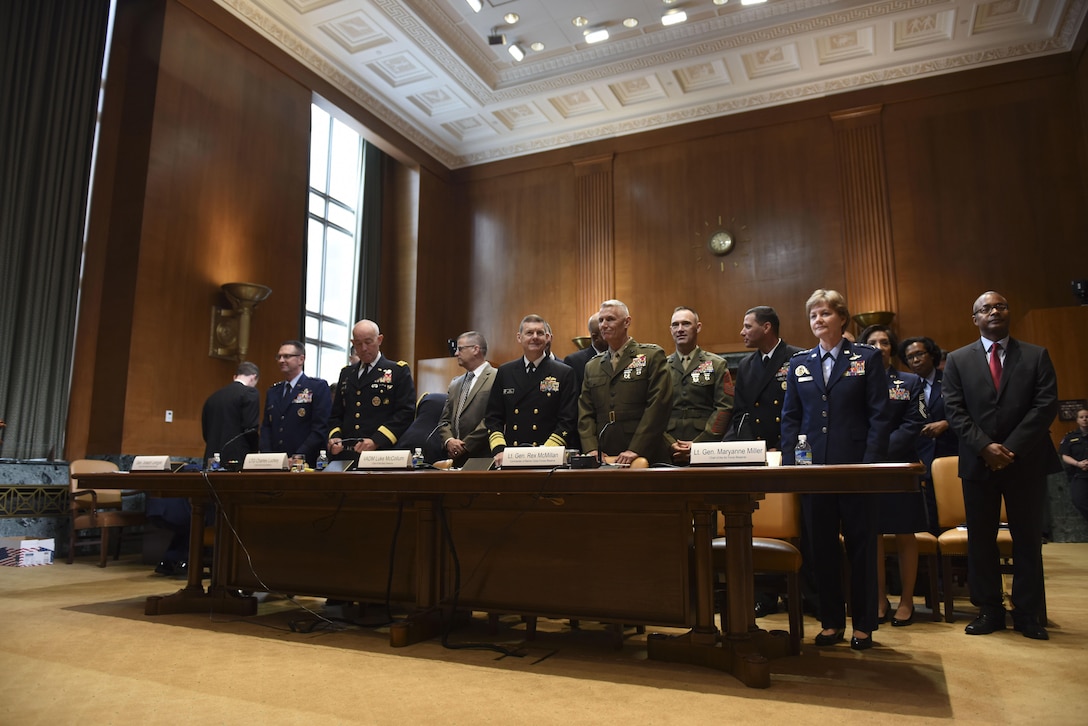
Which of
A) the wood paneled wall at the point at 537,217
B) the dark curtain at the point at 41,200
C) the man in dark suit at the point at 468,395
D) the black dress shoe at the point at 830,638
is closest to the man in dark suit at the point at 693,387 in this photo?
the man in dark suit at the point at 468,395

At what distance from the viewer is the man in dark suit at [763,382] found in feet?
11.6

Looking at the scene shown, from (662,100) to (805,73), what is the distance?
1656 mm

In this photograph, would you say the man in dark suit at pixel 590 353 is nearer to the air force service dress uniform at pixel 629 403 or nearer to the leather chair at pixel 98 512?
the air force service dress uniform at pixel 629 403

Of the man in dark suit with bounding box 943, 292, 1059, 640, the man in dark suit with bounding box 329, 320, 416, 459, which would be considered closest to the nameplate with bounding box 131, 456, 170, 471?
the man in dark suit with bounding box 329, 320, 416, 459

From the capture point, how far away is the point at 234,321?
6.86 metres

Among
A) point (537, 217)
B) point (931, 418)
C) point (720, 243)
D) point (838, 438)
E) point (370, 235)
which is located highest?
point (537, 217)

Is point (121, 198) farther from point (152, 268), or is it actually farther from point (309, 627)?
point (309, 627)

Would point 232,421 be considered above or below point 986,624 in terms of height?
above

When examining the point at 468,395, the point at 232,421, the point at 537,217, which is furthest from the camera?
the point at 537,217

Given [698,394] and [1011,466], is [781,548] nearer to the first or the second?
[1011,466]

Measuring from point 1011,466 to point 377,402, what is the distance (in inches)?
121

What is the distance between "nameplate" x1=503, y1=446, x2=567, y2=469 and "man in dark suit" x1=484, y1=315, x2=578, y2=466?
978mm

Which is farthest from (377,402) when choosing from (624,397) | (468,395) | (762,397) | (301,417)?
(762,397)

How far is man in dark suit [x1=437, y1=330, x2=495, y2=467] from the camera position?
4.06 m
